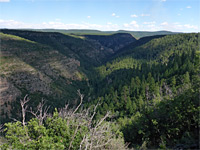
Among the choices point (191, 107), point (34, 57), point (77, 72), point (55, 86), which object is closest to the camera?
point (191, 107)

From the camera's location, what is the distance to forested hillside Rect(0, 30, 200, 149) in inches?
468

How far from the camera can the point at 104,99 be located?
6994 centimetres

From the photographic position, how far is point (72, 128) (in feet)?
42.0

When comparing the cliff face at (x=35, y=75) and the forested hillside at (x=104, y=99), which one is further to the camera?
the cliff face at (x=35, y=75)

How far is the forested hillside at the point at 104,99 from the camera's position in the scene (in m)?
11.9

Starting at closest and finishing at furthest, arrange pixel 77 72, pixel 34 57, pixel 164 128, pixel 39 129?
pixel 39 129 < pixel 164 128 < pixel 34 57 < pixel 77 72

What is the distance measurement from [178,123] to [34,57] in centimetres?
10080

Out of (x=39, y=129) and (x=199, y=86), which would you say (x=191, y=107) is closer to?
(x=199, y=86)

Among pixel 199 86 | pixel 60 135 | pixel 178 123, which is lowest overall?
pixel 178 123

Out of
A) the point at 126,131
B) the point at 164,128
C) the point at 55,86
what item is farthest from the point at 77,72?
the point at 164,128

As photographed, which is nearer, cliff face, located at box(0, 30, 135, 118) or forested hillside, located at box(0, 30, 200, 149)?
forested hillside, located at box(0, 30, 200, 149)

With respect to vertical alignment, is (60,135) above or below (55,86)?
above

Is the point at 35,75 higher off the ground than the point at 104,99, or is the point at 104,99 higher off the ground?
the point at 35,75

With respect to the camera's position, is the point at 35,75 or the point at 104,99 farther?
the point at 35,75
